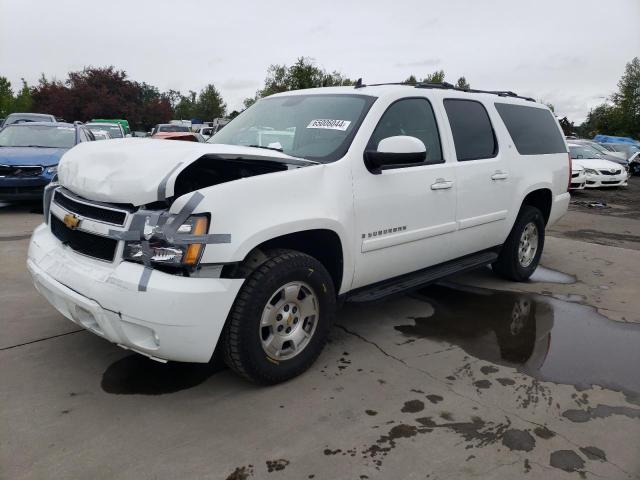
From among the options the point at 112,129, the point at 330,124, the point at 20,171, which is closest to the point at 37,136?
the point at 20,171

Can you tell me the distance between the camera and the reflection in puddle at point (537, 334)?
346 cm

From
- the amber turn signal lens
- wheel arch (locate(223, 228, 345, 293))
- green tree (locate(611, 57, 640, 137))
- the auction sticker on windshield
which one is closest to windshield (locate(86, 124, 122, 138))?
the auction sticker on windshield

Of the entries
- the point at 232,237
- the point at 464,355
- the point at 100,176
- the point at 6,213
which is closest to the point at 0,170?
the point at 6,213

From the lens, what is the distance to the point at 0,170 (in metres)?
8.13

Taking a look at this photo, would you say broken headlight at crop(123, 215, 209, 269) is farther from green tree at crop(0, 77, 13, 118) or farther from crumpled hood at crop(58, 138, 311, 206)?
green tree at crop(0, 77, 13, 118)

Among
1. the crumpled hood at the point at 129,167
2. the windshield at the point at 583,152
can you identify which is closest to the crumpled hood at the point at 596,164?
the windshield at the point at 583,152

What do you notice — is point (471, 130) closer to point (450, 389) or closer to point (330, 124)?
point (330, 124)

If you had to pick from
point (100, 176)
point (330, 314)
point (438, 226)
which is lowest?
point (330, 314)

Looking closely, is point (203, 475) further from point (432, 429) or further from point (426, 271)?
point (426, 271)

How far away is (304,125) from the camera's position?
3775 mm

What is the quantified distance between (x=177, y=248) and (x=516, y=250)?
12.6ft

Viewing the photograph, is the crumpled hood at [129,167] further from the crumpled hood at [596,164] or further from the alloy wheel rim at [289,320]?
the crumpled hood at [596,164]

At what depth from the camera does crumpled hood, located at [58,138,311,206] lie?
2.69m

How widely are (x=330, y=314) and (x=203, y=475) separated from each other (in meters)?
1.28
